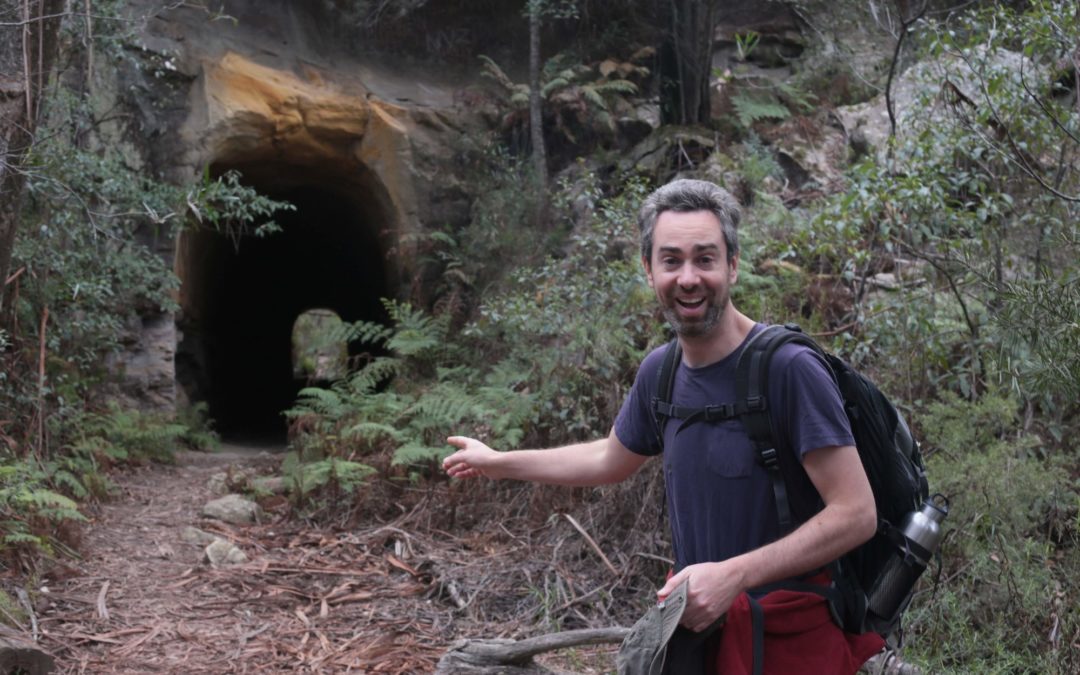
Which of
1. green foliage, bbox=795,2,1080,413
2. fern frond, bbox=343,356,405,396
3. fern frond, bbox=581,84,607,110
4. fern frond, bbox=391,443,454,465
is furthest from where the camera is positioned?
fern frond, bbox=581,84,607,110

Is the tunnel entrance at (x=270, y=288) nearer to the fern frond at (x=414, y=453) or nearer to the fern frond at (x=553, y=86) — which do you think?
the fern frond at (x=553, y=86)

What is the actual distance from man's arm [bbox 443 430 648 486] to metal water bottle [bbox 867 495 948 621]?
0.74m

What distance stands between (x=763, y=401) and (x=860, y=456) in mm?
311

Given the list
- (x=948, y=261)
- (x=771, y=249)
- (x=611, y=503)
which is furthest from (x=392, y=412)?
(x=948, y=261)

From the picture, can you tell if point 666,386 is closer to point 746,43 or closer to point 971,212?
point 971,212

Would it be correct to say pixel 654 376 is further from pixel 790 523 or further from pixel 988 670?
pixel 988 670

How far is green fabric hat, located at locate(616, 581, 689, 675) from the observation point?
6.65ft

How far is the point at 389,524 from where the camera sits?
22.7 ft

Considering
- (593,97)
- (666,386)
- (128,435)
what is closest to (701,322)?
(666,386)

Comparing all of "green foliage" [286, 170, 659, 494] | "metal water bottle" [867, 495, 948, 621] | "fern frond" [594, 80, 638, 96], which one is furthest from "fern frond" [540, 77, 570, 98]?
"metal water bottle" [867, 495, 948, 621]

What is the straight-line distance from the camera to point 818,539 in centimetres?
207

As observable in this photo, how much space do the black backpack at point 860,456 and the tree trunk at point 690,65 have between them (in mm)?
9611

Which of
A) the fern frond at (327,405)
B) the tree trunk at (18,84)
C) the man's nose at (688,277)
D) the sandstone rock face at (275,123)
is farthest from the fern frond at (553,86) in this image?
the man's nose at (688,277)

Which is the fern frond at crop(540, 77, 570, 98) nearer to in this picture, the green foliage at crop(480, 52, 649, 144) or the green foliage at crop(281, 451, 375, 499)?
the green foliage at crop(480, 52, 649, 144)
